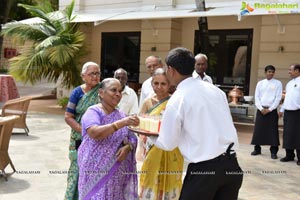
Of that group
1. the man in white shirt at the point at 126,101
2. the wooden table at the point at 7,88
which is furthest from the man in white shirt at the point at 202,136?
the wooden table at the point at 7,88

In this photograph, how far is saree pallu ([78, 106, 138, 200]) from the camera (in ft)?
9.75

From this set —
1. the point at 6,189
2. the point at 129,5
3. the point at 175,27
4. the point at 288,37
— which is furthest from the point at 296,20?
the point at 6,189

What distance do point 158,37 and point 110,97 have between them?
989cm

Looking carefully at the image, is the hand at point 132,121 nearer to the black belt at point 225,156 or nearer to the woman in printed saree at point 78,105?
the black belt at point 225,156

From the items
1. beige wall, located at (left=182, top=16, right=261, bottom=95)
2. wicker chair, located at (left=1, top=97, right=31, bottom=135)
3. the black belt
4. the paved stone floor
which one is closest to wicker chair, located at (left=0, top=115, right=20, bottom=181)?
the paved stone floor

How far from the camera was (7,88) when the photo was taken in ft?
34.5

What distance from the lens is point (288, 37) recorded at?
1044cm

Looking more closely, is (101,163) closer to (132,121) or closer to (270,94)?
(132,121)

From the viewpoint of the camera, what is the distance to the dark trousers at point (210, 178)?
236 centimetres

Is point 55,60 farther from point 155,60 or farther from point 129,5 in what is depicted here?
point 155,60

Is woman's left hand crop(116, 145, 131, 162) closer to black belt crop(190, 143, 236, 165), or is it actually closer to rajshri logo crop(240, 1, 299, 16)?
black belt crop(190, 143, 236, 165)

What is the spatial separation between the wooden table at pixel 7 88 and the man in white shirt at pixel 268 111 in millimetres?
6326

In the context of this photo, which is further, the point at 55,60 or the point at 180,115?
the point at 55,60

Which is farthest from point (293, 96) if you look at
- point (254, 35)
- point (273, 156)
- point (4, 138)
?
point (254, 35)
